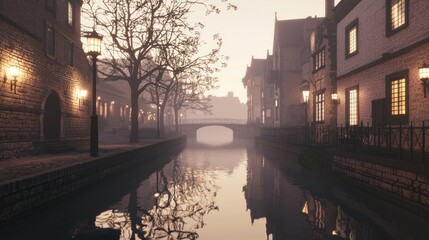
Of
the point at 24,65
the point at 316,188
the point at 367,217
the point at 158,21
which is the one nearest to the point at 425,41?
the point at 316,188

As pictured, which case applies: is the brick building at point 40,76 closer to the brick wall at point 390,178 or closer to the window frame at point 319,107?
the brick wall at point 390,178

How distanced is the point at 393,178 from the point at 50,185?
29.6ft

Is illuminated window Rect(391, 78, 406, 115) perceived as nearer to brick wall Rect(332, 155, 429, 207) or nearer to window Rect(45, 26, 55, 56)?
brick wall Rect(332, 155, 429, 207)

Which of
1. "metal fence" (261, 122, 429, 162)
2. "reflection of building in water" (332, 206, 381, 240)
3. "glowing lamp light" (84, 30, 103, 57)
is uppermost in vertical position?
"glowing lamp light" (84, 30, 103, 57)

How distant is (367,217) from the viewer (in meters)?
9.01

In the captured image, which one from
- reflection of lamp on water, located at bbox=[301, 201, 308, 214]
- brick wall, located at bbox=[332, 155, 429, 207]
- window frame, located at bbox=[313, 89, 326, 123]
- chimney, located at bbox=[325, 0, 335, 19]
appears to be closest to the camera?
brick wall, located at bbox=[332, 155, 429, 207]

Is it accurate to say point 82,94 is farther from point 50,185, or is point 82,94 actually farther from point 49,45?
point 50,185

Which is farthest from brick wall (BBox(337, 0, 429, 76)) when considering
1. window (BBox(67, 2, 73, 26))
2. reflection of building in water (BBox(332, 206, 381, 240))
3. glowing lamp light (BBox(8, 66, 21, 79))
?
window (BBox(67, 2, 73, 26))

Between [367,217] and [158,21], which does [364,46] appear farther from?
[158,21]

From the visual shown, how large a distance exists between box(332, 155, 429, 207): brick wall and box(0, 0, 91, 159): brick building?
41.3ft

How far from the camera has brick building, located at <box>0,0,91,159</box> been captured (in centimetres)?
1461

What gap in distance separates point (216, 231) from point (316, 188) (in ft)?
21.7

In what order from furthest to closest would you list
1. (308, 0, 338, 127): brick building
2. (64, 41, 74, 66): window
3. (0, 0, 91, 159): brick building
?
1. (308, 0, 338, 127): brick building
2. (64, 41, 74, 66): window
3. (0, 0, 91, 159): brick building

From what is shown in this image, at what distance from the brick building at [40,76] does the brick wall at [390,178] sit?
41.3 ft
